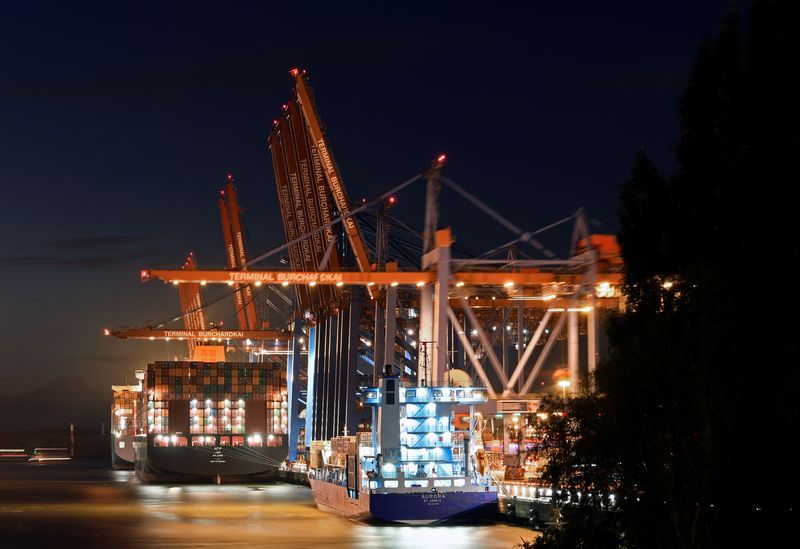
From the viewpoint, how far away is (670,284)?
14.6 m

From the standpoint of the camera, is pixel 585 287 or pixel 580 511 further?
pixel 585 287

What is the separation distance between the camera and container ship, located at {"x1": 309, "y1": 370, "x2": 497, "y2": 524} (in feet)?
121

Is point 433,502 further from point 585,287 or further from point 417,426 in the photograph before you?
point 585,287

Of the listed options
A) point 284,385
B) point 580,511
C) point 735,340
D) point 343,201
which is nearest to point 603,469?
point 580,511

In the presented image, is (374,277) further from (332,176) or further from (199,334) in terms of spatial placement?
(199,334)

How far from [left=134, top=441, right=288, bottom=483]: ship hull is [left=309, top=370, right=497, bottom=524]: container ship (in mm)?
39340

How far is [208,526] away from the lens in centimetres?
4150

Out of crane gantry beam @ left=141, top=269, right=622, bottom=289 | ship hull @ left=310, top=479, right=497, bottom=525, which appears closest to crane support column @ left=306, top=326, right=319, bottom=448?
crane gantry beam @ left=141, top=269, right=622, bottom=289

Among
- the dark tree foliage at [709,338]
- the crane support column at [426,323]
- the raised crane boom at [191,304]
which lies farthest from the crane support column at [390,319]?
the raised crane boom at [191,304]

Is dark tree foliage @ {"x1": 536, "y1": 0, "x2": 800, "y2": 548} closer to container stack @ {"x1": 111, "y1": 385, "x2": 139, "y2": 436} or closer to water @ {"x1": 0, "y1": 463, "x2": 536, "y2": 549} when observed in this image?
water @ {"x1": 0, "y1": 463, "x2": 536, "y2": 549}

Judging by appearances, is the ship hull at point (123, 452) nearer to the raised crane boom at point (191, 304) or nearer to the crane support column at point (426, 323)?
the raised crane boom at point (191, 304)

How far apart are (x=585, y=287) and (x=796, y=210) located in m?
33.8

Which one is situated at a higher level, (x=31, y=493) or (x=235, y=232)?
(x=235, y=232)

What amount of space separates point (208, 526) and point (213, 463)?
37594mm
